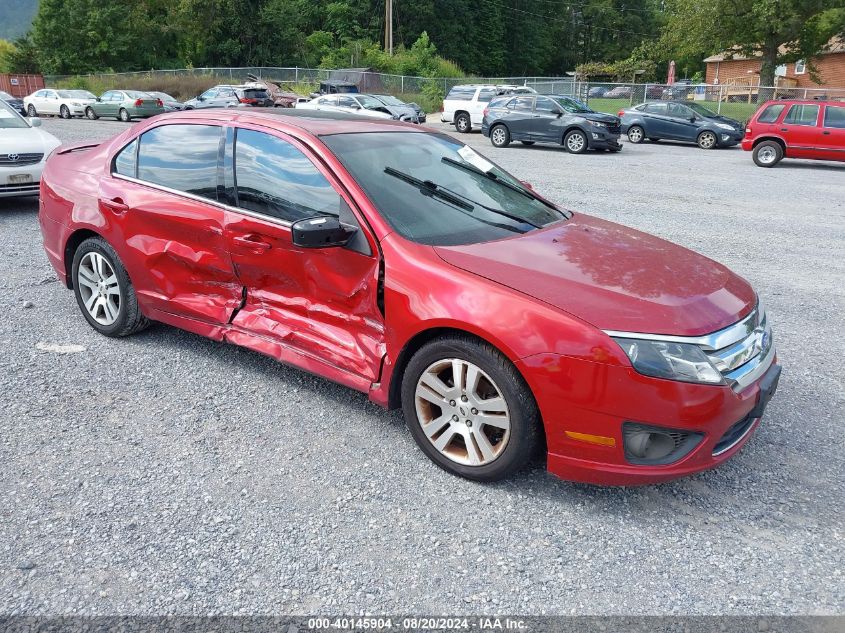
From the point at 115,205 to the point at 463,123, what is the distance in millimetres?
22620

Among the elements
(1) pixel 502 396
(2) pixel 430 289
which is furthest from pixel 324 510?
(2) pixel 430 289

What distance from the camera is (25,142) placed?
30.1 ft

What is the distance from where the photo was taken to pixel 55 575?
263 centimetres

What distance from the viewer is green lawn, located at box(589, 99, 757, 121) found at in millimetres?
30062

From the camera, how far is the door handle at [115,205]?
454 centimetres

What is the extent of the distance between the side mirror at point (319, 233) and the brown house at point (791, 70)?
36613mm

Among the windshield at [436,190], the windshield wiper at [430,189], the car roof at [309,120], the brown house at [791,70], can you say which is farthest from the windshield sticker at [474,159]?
the brown house at [791,70]

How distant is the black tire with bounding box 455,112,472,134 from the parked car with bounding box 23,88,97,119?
58.6 ft

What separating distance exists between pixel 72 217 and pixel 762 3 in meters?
31.9

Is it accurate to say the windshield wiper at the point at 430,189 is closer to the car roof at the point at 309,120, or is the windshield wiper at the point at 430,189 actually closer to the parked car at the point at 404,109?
the car roof at the point at 309,120

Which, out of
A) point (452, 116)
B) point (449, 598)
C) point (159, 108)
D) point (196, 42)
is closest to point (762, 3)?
point (452, 116)

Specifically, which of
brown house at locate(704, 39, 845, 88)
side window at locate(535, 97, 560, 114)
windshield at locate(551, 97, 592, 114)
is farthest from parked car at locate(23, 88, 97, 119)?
brown house at locate(704, 39, 845, 88)

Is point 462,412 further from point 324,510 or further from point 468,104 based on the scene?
point 468,104

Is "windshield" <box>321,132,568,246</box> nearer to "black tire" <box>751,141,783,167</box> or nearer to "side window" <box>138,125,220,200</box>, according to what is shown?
"side window" <box>138,125,220,200</box>
